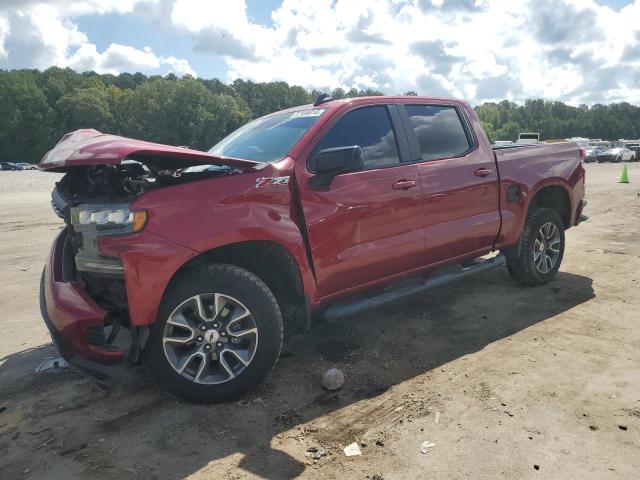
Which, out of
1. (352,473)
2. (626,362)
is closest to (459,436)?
(352,473)

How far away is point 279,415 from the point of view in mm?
3135

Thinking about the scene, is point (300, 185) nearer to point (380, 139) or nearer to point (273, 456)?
point (380, 139)

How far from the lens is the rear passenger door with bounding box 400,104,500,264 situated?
423 centimetres

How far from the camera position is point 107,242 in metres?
2.91

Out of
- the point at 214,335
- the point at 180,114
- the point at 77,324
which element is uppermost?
the point at 180,114

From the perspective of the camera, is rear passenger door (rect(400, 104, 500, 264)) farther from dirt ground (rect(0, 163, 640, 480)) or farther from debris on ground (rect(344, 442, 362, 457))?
debris on ground (rect(344, 442, 362, 457))

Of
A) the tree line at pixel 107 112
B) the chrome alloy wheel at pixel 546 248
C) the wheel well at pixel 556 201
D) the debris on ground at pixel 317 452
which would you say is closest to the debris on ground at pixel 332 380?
the debris on ground at pixel 317 452

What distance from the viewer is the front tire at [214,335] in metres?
3.08

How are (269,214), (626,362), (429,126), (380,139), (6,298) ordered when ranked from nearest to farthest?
(269,214) → (626,362) → (380,139) → (429,126) → (6,298)

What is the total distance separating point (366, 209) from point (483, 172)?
1.51 metres

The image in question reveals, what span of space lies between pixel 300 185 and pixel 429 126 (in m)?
1.58

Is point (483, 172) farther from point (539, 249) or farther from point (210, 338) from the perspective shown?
point (210, 338)

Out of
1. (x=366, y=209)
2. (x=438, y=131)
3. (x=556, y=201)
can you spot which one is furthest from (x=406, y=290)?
(x=556, y=201)

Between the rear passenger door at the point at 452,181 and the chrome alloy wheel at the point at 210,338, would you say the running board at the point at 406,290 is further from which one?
the chrome alloy wheel at the point at 210,338
